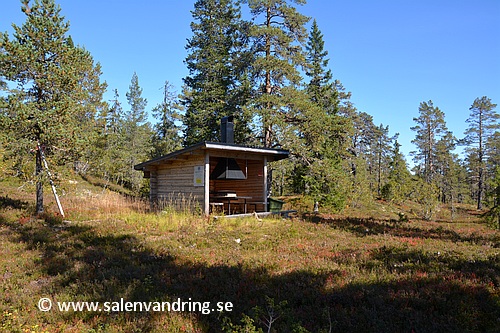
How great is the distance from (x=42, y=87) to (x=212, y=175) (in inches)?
300

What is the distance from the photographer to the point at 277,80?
18.1 meters

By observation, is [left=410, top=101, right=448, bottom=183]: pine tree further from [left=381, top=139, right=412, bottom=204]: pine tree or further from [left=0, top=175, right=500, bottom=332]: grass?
[left=0, top=175, right=500, bottom=332]: grass


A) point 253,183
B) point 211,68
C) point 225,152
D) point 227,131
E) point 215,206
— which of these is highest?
point 211,68

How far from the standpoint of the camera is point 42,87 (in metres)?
11.7

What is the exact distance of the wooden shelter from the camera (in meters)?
12.7

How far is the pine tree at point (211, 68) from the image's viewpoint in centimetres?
2256

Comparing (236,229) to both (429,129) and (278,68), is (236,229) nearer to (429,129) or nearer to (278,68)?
(278,68)

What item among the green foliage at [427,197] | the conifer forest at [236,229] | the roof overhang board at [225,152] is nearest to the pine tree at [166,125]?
the conifer forest at [236,229]

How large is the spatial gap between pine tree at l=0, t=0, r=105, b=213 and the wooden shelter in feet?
13.6

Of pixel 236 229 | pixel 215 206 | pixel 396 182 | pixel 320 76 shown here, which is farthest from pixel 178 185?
pixel 396 182

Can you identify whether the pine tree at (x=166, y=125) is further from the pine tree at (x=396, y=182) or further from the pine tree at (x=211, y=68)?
the pine tree at (x=396, y=182)

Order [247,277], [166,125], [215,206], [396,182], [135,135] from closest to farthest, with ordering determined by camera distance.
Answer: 1. [247,277]
2. [215,206]
3. [166,125]
4. [396,182]
5. [135,135]

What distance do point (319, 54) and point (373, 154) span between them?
3691cm

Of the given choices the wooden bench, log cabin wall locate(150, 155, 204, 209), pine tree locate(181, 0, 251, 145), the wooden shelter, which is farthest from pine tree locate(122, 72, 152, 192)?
the wooden bench
